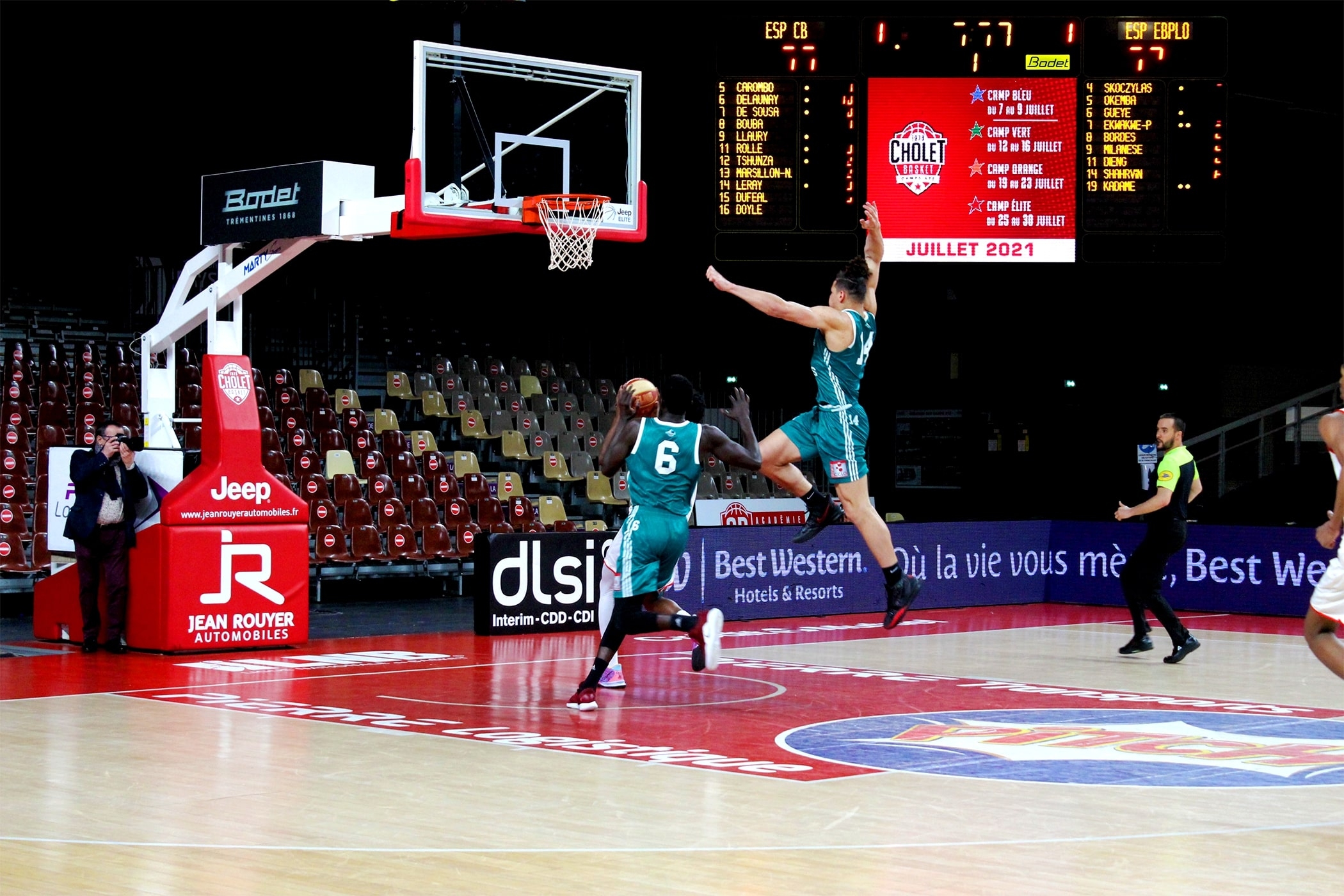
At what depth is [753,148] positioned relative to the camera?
18422 mm

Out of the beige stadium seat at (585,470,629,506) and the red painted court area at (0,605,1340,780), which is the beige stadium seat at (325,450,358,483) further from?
the red painted court area at (0,605,1340,780)

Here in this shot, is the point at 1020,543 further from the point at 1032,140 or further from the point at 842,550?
the point at 1032,140

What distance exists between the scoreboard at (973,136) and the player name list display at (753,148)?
16 millimetres

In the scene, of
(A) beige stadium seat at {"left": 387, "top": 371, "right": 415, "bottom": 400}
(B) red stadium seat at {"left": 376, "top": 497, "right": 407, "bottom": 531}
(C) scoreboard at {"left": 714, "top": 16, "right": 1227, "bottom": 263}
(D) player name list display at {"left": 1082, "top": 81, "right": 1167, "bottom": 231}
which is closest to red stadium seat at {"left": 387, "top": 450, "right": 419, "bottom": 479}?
(B) red stadium seat at {"left": 376, "top": 497, "right": 407, "bottom": 531}

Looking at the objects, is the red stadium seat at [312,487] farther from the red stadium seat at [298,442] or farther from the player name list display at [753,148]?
the player name list display at [753,148]

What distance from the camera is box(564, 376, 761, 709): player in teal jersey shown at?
1084cm

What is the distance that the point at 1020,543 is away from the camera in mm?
21422

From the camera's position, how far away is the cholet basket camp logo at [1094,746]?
352 inches

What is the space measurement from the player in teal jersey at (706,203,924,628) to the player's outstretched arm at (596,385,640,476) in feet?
3.19

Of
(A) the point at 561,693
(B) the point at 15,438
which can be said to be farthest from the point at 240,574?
(B) the point at 15,438

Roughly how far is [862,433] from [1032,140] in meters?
9.20

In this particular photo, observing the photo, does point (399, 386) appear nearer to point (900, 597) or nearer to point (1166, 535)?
point (1166, 535)

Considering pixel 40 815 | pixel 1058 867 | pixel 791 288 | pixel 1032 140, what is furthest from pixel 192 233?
pixel 1058 867

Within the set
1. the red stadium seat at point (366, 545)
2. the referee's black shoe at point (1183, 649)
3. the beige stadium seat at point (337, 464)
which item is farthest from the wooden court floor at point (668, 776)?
the beige stadium seat at point (337, 464)
